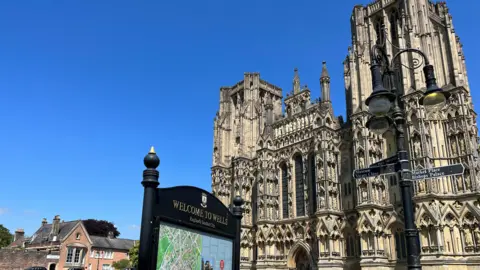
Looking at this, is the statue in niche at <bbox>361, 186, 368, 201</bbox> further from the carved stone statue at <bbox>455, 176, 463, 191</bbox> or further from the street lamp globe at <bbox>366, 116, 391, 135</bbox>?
the street lamp globe at <bbox>366, 116, 391, 135</bbox>

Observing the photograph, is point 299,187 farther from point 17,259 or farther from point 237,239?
point 17,259

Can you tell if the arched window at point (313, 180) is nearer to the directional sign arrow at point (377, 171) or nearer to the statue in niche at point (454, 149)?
the statue in niche at point (454, 149)

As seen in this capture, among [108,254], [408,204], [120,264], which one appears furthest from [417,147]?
[108,254]

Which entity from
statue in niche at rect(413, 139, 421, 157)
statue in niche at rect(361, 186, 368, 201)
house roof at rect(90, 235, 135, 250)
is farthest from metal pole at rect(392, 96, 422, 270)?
house roof at rect(90, 235, 135, 250)

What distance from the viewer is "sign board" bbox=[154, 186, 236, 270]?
7070 mm

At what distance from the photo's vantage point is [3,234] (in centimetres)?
6712

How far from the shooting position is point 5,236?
67.2 m

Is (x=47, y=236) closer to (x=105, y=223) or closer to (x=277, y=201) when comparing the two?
(x=105, y=223)

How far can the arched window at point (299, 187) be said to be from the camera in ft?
125

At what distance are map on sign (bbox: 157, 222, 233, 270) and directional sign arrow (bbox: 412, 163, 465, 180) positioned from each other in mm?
4476

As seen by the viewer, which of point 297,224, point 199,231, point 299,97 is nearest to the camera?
point 199,231

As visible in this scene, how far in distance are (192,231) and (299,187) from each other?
105ft

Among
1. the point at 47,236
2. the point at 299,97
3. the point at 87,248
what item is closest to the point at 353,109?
the point at 299,97

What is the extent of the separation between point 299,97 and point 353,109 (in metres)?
8.84
